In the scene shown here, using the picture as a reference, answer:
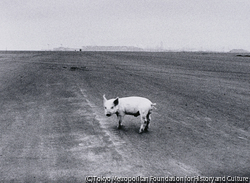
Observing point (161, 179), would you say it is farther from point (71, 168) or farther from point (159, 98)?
point (159, 98)

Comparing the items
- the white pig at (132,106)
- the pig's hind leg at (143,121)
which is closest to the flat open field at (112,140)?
the pig's hind leg at (143,121)

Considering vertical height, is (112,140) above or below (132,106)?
below

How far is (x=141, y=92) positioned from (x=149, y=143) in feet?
35.0

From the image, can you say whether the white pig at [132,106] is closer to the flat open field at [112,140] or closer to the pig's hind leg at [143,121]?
the pig's hind leg at [143,121]

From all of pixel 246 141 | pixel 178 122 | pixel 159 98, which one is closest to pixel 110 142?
pixel 178 122

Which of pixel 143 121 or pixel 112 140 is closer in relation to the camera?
pixel 112 140

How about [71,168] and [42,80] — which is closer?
[71,168]

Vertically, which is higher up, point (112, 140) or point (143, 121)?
point (143, 121)

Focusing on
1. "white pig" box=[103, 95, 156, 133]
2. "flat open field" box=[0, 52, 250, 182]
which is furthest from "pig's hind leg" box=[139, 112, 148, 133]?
"flat open field" box=[0, 52, 250, 182]

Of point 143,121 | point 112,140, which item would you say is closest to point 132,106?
point 143,121

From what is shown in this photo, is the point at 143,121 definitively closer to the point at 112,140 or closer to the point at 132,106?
the point at 132,106

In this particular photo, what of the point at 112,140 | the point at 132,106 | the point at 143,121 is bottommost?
the point at 112,140

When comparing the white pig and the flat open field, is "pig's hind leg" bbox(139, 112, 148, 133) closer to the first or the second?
the white pig

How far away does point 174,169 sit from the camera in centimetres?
791
